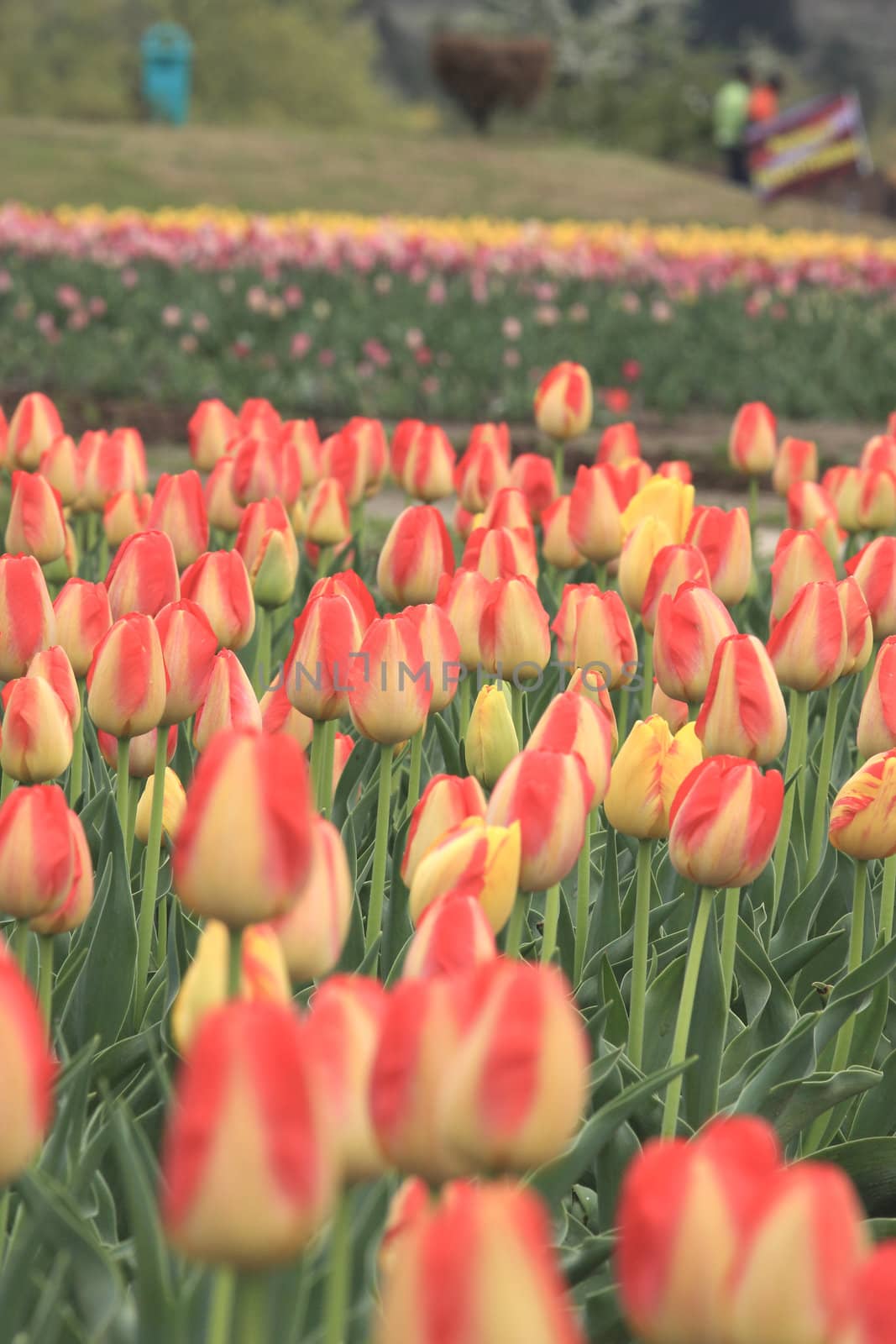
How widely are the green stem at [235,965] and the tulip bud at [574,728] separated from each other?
1.73ft

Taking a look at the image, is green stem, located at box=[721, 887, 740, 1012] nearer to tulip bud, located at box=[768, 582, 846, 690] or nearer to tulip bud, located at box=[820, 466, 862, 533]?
tulip bud, located at box=[768, 582, 846, 690]

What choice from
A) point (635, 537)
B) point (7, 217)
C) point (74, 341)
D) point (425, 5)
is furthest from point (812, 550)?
point (425, 5)

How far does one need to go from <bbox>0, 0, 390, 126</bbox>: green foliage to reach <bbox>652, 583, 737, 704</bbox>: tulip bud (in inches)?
1523

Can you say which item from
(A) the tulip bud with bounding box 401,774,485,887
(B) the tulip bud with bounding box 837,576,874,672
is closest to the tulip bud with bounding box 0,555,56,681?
(A) the tulip bud with bounding box 401,774,485,887

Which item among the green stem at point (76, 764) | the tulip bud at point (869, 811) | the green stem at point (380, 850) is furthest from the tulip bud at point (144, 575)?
the tulip bud at point (869, 811)

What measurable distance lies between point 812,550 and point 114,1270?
162 centimetres

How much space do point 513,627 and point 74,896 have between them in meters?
0.83

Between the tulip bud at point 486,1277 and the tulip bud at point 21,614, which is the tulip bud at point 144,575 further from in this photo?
the tulip bud at point 486,1277

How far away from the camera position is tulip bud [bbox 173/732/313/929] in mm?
1029

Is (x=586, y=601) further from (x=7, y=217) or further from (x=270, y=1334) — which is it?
(x=7, y=217)

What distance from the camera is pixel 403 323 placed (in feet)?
35.1

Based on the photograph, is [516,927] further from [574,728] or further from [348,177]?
[348,177]

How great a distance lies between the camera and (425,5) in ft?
205

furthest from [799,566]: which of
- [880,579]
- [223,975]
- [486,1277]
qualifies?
[486,1277]
